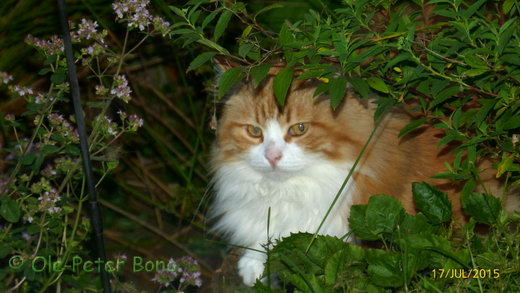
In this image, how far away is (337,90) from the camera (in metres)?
1.97

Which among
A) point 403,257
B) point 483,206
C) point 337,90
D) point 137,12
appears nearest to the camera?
point 337,90

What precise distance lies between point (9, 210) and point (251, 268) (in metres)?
0.88

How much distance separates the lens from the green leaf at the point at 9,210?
2.39 m

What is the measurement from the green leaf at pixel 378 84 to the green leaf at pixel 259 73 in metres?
0.31

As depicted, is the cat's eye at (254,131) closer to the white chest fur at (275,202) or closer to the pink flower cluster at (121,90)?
the white chest fur at (275,202)

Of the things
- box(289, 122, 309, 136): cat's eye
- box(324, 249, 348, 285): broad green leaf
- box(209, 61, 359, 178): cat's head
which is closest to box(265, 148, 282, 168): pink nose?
box(209, 61, 359, 178): cat's head

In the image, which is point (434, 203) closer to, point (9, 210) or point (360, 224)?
point (360, 224)

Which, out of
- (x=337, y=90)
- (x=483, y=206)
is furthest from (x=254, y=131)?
(x=483, y=206)

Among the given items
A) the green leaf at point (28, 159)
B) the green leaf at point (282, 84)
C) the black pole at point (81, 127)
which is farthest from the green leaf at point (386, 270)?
the green leaf at point (28, 159)

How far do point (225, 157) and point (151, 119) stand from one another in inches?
59.4

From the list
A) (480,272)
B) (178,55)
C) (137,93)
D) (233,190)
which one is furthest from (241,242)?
(137,93)

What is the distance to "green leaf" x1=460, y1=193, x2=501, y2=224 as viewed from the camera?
7.34 ft

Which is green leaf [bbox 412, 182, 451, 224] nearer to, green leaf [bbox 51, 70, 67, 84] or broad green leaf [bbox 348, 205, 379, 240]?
broad green leaf [bbox 348, 205, 379, 240]

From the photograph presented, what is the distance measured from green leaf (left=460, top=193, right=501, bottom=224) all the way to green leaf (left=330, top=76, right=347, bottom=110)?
0.57 meters
